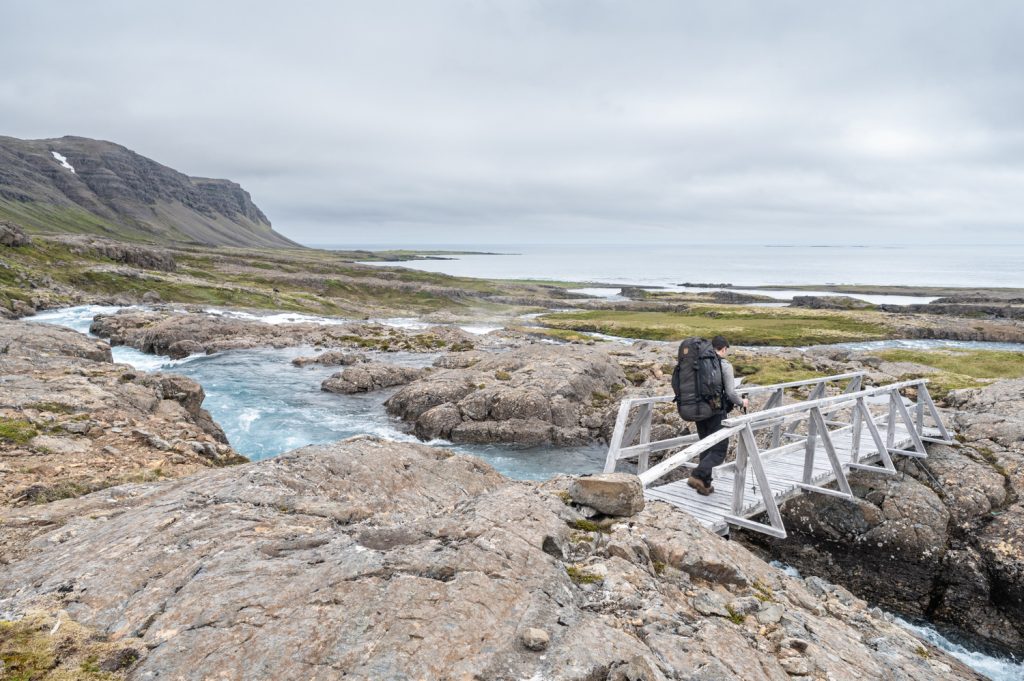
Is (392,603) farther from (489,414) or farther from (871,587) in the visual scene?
(489,414)


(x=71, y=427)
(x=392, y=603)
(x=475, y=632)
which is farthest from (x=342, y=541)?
(x=71, y=427)

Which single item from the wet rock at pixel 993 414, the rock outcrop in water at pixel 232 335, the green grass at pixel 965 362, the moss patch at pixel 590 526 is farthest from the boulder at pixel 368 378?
the green grass at pixel 965 362

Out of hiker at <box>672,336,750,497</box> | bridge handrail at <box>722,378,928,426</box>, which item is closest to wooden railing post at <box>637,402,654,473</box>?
hiker at <box>672,336,750,497</box>

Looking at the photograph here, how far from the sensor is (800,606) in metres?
8.25

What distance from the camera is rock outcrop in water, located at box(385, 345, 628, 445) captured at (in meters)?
29.7

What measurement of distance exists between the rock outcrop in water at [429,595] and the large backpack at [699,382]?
339 cm

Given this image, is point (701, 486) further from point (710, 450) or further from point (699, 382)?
point (699, 382)

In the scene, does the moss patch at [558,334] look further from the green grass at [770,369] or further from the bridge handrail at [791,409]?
the bridge handrail at [791,409]

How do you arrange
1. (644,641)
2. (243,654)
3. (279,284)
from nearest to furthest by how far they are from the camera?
(243,654) → (644,641) → (279,284)

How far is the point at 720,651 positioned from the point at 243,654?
5430 mm

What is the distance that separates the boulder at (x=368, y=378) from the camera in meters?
38.3

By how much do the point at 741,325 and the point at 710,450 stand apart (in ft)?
265

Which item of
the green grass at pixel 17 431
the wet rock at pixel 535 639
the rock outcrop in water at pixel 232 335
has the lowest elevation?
the rock outcrop in water at pixel 232 335

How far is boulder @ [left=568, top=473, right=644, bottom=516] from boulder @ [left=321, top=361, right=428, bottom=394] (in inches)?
1243
